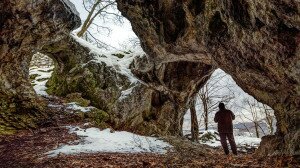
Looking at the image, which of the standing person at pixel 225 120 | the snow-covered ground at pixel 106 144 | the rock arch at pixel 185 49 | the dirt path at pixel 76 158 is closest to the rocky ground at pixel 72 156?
the dirt path at pixel 76 158

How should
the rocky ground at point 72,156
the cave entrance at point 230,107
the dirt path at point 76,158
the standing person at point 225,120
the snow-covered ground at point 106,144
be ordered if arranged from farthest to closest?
the cave entrance at point 230,107 → the standing person at point 225,120 → the snow-covered ground at point 106,144 → the rocky ground at point 72,156 → the dirt path at point 76,158

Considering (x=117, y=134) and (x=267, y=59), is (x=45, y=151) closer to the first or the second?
(x=117, y=134)

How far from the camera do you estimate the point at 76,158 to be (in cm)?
655

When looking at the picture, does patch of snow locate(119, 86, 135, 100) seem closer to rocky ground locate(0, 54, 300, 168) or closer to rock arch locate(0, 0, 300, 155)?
rock arch locate(0, 0, 300, 155)

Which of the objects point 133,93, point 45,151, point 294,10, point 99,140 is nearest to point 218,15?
point 294,10

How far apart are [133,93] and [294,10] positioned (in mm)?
10504

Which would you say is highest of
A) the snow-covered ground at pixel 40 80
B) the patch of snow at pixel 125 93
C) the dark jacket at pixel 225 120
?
the snow-covered ground at pixel 40 80

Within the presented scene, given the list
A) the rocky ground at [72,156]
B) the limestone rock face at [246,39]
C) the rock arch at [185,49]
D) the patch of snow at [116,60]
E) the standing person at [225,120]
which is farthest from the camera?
the patch of snow at [116,60]

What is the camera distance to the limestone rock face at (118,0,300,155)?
650 cm

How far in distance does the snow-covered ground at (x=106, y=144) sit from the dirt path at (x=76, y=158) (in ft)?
1.16

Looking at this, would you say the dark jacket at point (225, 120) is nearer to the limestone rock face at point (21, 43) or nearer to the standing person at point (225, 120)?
the standing person at point (225, 120)

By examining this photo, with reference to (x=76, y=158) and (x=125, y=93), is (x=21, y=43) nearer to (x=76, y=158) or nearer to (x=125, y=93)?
(x=125, y=93)

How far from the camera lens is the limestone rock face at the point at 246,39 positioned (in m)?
6.50

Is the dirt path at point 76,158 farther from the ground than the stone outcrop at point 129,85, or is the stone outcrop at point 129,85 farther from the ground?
the stone outcrop at point 129,85
